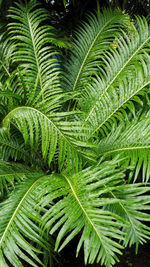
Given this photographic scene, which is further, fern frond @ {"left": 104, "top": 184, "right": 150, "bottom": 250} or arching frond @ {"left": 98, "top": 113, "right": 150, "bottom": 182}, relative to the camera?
arching frond @ {"left": 98, "top": 113, "right": 150, "bottom": 182}

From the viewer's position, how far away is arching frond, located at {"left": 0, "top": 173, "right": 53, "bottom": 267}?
2.92ft

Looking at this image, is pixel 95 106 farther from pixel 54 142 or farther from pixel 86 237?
pixel 86 237

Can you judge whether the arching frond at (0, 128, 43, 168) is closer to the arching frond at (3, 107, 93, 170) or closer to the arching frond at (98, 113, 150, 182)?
the arching frond at (3, 107, 93, 170)

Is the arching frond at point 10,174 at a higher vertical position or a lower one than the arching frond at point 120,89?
lower

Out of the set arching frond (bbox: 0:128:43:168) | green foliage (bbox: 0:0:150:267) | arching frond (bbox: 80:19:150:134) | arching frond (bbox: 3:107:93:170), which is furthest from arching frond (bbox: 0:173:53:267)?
arching frond (bbox: 80:19:150:134)

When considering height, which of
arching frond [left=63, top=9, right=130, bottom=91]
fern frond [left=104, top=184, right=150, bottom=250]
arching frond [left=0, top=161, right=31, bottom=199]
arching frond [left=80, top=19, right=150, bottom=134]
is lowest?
fern frond [left=104, top=184, right=150, bottom=250]

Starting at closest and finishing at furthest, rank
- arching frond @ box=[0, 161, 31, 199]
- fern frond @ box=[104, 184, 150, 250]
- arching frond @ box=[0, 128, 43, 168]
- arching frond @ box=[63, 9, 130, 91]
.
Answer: fern frond @ box=[104, 184, 150, 250] < arching frond @ box=[0, 161, 31, 199] < arching frond @ box=[0, 128, 43, 168] < arching frond @ box=[63, 9, 130, 91]

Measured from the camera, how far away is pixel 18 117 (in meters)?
1.09

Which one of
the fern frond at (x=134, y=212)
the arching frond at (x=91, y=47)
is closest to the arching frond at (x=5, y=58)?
the arching frond at (x=91, y=47)

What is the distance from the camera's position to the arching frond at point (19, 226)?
2.92 ft

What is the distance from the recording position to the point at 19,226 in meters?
0.94

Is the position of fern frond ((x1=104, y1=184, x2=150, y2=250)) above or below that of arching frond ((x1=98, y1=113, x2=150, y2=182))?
below

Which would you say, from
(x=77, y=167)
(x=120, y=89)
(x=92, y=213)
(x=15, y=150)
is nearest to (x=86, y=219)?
(x=92, y=213)

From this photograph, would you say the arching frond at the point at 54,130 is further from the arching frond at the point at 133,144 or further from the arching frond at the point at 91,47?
the arching frond at the point at 91,47
